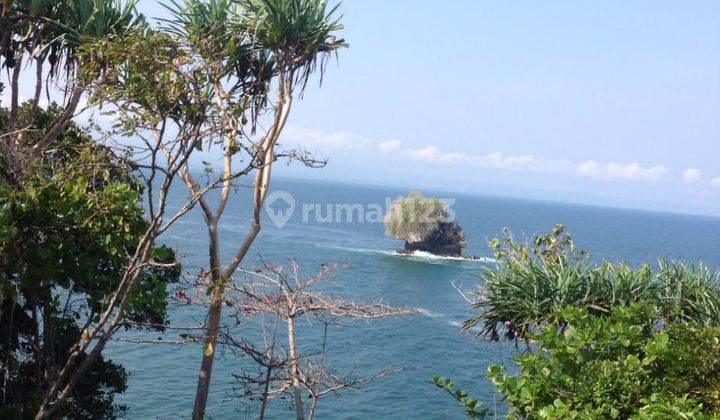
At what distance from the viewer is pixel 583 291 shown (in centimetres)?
960

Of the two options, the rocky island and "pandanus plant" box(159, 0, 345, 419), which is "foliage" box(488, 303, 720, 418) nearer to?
"pandanus plant" box(159, 0, 345, 419)

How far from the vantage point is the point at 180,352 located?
26.8m

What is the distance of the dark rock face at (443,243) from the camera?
64.0 metres

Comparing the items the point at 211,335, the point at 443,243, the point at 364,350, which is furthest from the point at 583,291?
the point at 443,243

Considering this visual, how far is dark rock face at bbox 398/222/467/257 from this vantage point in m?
64.0

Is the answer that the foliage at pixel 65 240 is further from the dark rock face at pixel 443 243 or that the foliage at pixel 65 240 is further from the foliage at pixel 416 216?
the dark rock face at pixel 443 243

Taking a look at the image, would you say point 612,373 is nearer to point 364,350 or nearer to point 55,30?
point 55,30

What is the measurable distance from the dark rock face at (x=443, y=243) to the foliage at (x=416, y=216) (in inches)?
18.7

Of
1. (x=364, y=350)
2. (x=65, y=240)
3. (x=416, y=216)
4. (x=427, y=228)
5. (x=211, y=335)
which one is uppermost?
(x=65, y=240)

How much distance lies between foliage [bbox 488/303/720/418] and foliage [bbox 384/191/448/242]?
5708cm

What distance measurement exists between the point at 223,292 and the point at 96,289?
1.53 m

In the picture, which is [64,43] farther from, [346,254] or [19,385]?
[346,254]

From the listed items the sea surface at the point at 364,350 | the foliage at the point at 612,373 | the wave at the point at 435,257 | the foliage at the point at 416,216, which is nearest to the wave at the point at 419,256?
the wave at the point at 435,257

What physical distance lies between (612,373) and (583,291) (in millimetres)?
3731
